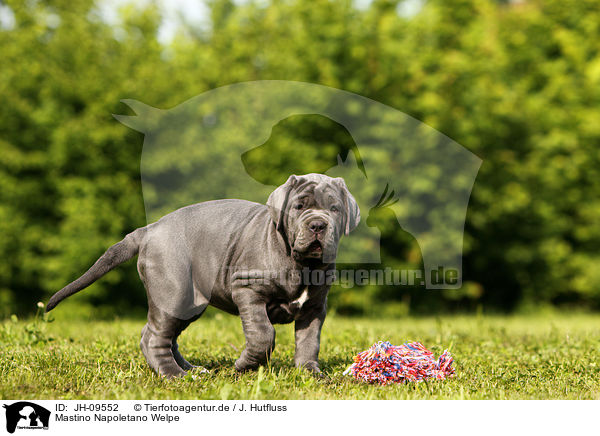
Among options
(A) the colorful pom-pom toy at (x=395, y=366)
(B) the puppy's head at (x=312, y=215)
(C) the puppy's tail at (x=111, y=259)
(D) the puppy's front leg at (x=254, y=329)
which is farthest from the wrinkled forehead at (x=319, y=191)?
(C) the puppy's tail at (x=111, y=259)

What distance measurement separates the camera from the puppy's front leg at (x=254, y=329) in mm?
4277

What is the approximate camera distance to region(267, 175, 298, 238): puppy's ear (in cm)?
431

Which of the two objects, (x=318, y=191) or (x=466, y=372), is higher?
(x=318, y=191)

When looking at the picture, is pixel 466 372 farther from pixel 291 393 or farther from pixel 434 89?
pixel 434 89

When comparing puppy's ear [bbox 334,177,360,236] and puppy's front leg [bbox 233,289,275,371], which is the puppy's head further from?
puppy's front leg [bbox 233,289,275,371]

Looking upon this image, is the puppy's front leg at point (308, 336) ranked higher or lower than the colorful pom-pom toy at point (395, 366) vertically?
higher

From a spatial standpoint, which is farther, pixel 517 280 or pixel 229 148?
pixel 517 280

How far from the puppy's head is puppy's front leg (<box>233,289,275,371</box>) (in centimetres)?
46

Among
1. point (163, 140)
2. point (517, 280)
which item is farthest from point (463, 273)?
point (163, 140)

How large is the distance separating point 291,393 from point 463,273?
15.8 m

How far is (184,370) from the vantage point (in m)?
4.75
